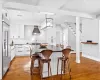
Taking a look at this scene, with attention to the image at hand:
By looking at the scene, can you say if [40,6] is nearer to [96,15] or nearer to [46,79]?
[46,79]

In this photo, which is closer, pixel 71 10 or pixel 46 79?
pixel 46 79

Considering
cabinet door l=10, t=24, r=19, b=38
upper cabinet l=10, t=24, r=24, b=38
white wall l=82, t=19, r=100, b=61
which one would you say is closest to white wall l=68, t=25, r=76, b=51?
white wall l=82, t=19, r=100, b=61

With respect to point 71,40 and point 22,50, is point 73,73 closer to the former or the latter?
point 22,50

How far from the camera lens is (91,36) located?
704cm

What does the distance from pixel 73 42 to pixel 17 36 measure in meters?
5.57

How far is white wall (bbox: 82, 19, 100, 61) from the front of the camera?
6477mm

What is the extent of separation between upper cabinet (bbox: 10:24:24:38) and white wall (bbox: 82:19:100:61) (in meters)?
5.09

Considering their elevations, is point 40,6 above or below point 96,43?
above

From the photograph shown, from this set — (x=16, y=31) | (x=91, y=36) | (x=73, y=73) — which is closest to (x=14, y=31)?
(x=16, y=31)

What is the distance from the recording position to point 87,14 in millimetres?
5574

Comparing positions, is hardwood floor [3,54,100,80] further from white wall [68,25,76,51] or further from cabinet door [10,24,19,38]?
white wall [68,25,76,51]

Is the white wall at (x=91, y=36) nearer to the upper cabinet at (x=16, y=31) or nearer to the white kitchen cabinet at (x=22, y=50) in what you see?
the white kitchen cabinet at (x=22, y=50)

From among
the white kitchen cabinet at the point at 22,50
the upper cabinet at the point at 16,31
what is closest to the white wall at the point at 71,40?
the white kitchen cabinet at the point at 22,50

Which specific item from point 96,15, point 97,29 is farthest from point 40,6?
point 97,29
